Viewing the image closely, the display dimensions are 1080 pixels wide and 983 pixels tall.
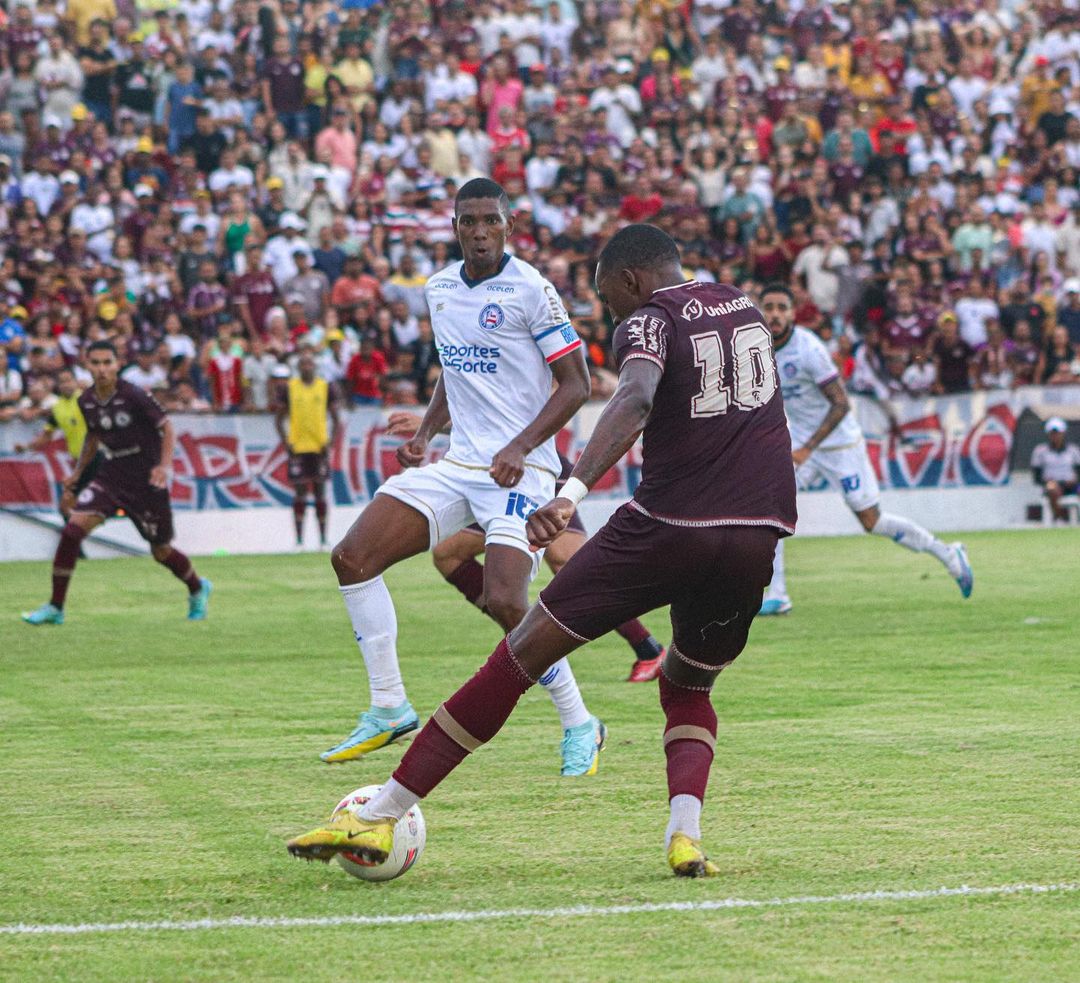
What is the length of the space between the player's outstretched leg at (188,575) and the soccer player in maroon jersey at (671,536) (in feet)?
31.0

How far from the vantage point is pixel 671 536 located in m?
5.65

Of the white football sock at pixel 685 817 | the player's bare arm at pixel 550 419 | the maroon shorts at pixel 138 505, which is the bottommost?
the maroon shorts at pixel 138 505

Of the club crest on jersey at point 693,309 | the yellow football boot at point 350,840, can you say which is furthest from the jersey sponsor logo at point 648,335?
the yellow football boot at point 350,840

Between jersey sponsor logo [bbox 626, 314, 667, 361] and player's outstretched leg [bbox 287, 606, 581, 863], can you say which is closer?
jersey sponsor logo [bbox 626, 314, 667, 361]

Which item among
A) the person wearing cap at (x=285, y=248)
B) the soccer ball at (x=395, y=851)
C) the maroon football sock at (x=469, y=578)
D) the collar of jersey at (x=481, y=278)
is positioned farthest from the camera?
the person wearing cap at (x=285, y=248)

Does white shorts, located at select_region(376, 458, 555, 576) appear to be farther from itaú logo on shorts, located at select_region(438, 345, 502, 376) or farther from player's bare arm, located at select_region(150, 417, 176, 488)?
player's bare arm, located at select_region(150, 417, 176, 488)

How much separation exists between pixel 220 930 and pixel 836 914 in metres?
1.77

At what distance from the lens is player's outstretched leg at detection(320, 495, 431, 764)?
7.94 m

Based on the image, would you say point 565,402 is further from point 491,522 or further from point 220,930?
point 220,930

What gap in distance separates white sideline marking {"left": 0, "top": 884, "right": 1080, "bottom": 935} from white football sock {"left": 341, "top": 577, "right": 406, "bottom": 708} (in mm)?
2950

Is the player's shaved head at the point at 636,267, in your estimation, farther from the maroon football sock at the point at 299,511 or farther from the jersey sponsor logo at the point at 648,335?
the maroon football sock at the point at 299,511

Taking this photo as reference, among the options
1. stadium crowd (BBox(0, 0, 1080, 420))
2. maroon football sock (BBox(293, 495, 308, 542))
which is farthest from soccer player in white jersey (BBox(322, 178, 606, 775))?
stadium crowd (BBox(0, 0, 1080, 420))

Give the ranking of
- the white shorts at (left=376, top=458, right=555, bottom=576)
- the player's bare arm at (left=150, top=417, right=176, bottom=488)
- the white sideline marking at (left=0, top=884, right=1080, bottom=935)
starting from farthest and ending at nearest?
the player's bare arm at (left=150, top=417, right=176, bottom=488)
the white shorts at (left=376, top=458, right=555, bottom=576)
the white sideline marking at (left=0, top=884, right=1080, bottom=935)

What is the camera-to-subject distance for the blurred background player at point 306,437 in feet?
70.7
